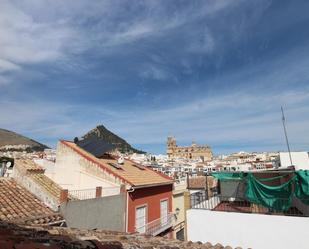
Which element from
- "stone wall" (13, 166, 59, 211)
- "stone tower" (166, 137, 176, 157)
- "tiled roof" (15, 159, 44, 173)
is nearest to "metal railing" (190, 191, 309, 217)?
"stone wall" (13, 166, 59, 211)

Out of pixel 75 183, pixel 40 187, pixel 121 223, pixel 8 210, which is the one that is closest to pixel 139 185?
pixel 121 223

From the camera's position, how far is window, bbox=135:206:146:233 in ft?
55.0

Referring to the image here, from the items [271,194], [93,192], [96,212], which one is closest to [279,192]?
[271,194]

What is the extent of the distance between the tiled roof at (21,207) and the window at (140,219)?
6.21 m

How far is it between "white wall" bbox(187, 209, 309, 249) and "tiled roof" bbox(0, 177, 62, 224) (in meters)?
6.78

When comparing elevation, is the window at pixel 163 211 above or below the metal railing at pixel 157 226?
above

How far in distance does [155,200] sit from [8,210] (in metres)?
10.8

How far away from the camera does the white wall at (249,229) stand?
404 inches

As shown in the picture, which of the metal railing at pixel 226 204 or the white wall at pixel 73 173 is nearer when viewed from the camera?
the metal railing at pixel 226 204

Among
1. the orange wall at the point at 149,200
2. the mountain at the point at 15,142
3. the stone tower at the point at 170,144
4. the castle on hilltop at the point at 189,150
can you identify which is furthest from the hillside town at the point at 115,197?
the stone tower at the point at 170,144

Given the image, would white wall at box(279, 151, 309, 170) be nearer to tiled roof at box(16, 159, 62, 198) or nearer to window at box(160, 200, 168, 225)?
window at box(160, 200, 168, 225)

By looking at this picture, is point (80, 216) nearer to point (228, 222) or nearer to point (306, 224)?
point (228, 222)

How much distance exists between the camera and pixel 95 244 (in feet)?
13.7

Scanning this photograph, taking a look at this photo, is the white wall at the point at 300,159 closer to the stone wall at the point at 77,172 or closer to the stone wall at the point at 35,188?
the stone wall at the point at 77,172
